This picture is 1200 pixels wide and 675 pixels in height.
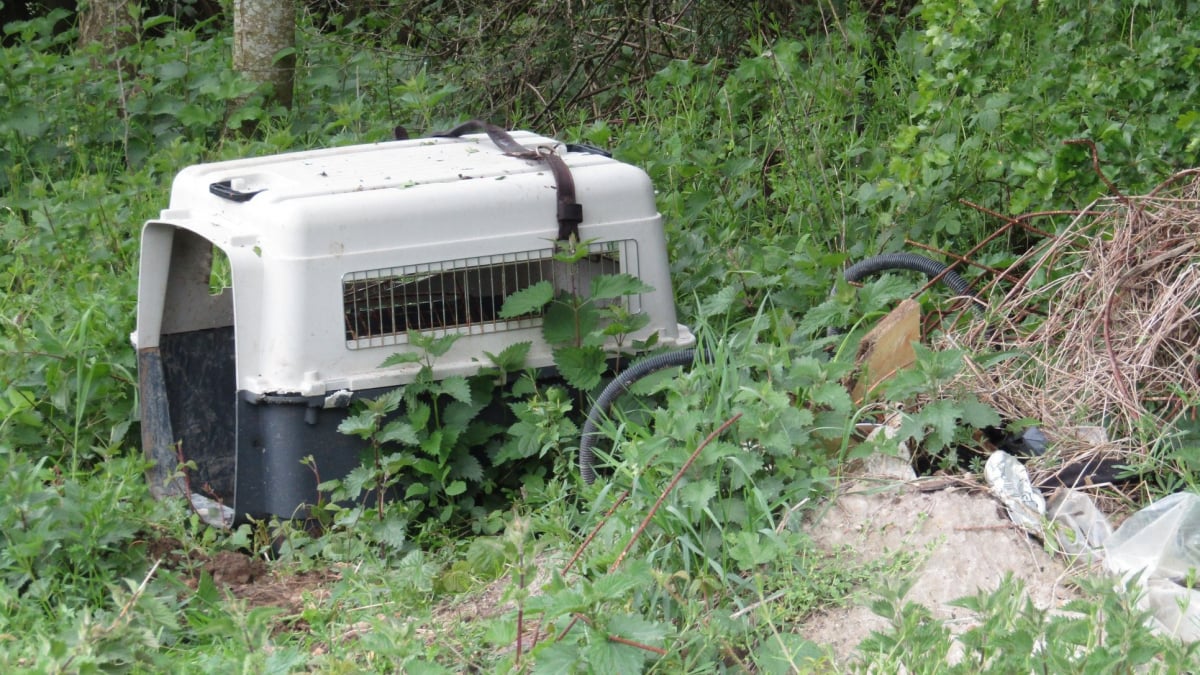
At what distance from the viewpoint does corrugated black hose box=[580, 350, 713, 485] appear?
315 cm

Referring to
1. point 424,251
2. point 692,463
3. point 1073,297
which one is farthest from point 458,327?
point 1073,297

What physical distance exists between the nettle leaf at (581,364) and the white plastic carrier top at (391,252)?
3.2 inches

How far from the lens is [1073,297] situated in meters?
3.27

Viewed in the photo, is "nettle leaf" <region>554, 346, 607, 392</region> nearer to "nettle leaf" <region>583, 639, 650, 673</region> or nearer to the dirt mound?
the dirt mound

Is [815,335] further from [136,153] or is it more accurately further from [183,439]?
[136,153]

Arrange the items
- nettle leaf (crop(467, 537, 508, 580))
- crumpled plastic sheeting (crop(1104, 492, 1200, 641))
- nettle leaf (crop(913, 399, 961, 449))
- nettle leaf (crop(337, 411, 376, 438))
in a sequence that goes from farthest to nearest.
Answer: nettle leaf (crop(337, 411, 376, 438))
nettle leaf (crop(467, 537, 508, 580))
nettle leaf (crop(913, 399, 961, 449))
crumpled plastic sheeting (crop(1104, 492, 1200, 641))

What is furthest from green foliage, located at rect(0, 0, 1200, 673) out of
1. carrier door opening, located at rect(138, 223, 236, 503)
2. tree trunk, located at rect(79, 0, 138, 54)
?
tree trunk, located at rect(79, 0, 138, 54)

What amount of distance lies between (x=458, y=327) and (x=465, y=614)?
784 mm

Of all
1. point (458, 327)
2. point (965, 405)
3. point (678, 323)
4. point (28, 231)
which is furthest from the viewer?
point (28, 231)

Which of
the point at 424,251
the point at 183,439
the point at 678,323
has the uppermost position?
the point at 424,251

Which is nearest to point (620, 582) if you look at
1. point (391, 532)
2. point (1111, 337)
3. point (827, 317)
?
point (391, 532)

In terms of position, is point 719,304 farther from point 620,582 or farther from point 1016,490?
point 620,582

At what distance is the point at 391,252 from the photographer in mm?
3215

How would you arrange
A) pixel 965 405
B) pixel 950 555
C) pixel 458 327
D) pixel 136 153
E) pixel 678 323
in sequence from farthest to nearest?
1. pixel 136 153
2. pixel 678 323
3. pixel 458 327
4. pixel 965 405
5. pixel 950 555
